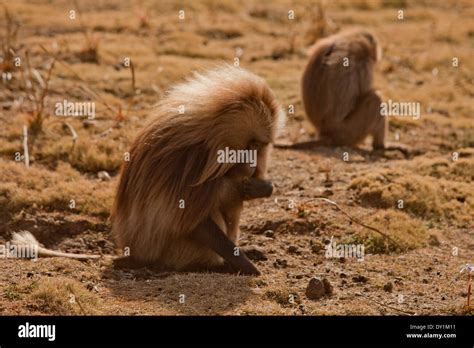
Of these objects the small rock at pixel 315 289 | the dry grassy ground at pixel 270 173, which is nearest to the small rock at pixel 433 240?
the dry grassy ground at pixel 270 173

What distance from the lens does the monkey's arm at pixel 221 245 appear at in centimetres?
630

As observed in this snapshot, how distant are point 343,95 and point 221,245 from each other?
4.68m

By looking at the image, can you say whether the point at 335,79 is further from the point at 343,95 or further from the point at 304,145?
the point at 304,145

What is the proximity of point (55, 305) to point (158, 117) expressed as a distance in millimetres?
1633

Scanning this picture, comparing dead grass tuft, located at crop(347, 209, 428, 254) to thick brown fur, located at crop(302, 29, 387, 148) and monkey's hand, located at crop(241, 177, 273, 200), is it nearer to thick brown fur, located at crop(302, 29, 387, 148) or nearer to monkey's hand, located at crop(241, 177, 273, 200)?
monkey's hand, located at crop(241, 177, 273, 200)

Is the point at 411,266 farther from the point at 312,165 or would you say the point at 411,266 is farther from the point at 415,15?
the point at 415,15

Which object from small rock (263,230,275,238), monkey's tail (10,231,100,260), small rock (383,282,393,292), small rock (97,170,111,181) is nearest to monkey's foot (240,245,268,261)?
small rock (263,230,275,238)

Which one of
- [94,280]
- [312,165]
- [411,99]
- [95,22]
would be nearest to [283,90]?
[411,99]

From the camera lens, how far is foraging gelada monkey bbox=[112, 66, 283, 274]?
20.5ft

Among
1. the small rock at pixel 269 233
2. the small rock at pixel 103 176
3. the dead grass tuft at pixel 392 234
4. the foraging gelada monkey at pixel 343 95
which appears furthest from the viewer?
the foraging gelada monkey at pixel 343 95

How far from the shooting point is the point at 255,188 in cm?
644

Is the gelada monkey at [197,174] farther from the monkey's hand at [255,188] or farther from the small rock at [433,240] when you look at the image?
the small rock at [433,240]

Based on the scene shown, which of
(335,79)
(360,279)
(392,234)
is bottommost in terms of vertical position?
(360,279)

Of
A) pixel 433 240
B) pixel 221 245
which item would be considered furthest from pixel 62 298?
pixel 433 240
